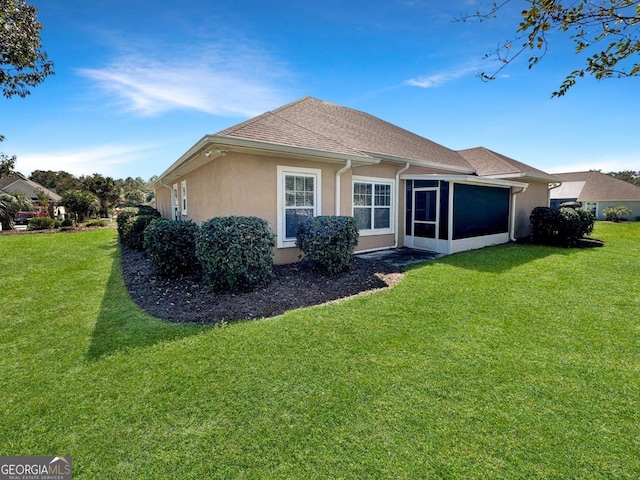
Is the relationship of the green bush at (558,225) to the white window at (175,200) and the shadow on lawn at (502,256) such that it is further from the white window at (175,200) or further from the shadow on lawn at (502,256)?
the white window at (175,200)

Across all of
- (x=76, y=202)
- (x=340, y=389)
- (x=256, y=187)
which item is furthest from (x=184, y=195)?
(x=76, y=202)

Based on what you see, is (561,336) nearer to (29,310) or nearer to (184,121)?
(29,310)

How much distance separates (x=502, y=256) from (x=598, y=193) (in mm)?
35045

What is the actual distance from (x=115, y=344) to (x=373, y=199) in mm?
8122

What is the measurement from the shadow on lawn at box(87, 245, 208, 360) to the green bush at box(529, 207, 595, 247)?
13955 mm

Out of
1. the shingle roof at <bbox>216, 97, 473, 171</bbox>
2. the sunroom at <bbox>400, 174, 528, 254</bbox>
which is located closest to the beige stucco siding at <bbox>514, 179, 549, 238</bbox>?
the sunroom at <bbox>400, 174, 528, 254</bbox>

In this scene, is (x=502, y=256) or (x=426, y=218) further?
(x=426, y=218)

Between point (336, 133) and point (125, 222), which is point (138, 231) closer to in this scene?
point (125, 222)

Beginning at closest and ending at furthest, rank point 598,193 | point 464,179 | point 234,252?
point 234,252 → point 464,179 → point 598,193

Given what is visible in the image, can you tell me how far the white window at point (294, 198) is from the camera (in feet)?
25.6

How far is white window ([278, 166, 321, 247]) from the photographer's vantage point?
7.81 m

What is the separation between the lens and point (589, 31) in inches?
111

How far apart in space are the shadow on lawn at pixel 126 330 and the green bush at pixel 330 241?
10.5 ft

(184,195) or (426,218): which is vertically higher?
(184,195)
